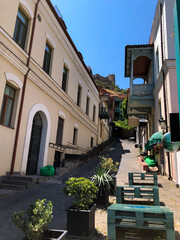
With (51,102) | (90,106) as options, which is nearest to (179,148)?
(51,102)

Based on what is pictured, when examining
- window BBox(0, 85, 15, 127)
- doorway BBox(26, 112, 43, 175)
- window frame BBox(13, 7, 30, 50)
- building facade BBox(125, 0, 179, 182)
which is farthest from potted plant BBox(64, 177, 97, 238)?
window frame BBox(13, 7, 30, 50)

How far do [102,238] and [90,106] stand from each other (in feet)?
57.7

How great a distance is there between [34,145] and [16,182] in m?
2.98

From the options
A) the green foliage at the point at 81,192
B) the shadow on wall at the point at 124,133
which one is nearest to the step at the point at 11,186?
the green foliage at the point at 81,192

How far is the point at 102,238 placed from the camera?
3475 mm

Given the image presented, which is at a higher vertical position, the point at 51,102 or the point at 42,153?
the point at 51,102

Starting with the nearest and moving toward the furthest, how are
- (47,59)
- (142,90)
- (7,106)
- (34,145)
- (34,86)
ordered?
(7,106) → (34,86) → (34,145) → (47,59) → (142,90)

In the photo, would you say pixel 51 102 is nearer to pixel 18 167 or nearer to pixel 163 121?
pixel 18 167

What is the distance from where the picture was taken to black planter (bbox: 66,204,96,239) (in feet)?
11.3

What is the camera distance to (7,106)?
8.02 m

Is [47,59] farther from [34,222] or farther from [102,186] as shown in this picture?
[34,222]

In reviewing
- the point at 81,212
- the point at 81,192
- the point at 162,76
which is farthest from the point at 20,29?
the point at 81,212

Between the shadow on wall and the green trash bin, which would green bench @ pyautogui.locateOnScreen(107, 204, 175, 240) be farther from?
the shadow on wall

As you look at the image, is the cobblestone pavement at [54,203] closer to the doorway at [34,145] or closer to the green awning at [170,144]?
the doorway at [34,145]
